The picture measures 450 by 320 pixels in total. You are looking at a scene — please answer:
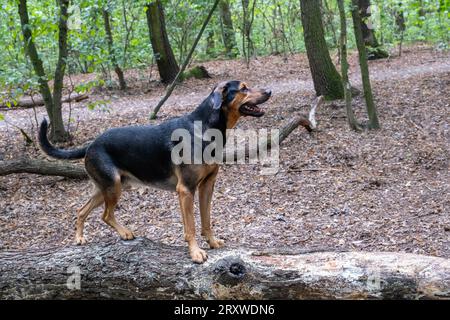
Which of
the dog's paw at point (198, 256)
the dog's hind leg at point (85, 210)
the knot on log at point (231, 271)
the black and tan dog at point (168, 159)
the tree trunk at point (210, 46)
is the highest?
the tree trunk at point (210, 46)

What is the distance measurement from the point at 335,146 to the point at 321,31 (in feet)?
11.3

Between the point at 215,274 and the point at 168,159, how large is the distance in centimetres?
123

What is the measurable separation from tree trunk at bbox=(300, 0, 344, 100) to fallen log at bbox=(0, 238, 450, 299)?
26.3 feet

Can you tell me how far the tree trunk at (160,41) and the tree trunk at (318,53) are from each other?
228 inches

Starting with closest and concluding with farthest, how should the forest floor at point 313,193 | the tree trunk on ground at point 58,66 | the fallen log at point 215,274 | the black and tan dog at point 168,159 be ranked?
the fallen log at point 215,274 → the black and tan dog at point 168,159 → the forest floor at point 313,193 → the tree trunk on ground at point 58,66

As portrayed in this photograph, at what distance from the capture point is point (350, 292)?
4.37m

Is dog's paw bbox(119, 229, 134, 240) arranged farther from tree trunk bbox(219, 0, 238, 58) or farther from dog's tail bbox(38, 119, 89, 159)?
tree trunk bbox(219, 0, 238, 58)

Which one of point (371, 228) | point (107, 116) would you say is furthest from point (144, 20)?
point (371, 228)

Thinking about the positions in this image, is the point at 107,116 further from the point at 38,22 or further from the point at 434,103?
the point at 434,103

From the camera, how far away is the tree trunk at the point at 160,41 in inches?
647

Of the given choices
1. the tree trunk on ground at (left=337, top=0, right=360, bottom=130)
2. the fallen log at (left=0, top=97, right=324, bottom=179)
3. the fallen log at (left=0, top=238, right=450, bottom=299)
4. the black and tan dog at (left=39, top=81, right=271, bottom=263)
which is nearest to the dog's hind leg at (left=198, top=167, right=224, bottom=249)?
the black and tan dog at (left=39, top=81, right=271, bottom=263)

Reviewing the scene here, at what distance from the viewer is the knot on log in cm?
459

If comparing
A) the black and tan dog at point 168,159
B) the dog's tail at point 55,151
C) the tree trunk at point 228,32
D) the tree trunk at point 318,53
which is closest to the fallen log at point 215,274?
the black and tan dog at point 168,159

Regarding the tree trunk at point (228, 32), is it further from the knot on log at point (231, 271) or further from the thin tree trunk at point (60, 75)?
the knot on log at point (231, 271)
